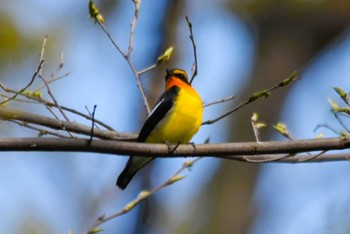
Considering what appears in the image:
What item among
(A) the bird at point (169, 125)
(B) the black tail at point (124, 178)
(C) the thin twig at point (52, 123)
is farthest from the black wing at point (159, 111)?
(C) the thin twig at point (52, 123)

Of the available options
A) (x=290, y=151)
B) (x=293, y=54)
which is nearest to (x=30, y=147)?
(x=290, y=151)

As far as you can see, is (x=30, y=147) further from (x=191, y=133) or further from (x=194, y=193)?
(x=194, y=193)

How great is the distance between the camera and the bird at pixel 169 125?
5.33m

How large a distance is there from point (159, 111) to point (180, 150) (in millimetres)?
1088

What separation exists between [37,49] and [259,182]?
3771 millimetres

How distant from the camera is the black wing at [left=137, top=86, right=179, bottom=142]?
17.2 ft

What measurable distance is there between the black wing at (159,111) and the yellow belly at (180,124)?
0.04 meters

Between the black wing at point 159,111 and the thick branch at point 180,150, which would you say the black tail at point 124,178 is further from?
the thick branch at point 180,150

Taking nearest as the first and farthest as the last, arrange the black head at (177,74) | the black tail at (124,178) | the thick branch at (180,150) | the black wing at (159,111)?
the thick branch at (180,150) < the black wing at (159,111) < the black tail at (124,178) < the black head at (177,74)

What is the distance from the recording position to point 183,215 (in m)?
9.74

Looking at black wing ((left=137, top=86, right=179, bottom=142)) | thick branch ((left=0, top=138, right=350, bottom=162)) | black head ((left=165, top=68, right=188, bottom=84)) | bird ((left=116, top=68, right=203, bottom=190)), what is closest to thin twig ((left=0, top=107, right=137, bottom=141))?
thick branch ((left=0, top=138, right=350, bottom=162))

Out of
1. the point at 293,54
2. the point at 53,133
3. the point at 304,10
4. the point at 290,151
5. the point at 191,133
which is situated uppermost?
the point at 304,10

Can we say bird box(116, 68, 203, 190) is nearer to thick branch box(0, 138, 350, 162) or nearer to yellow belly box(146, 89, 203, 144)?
yellow belly box(146, 89, 203, 144)

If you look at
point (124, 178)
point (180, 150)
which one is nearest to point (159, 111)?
point (124, 178)
